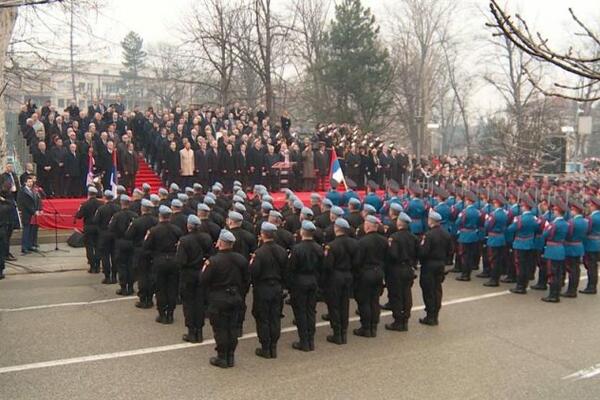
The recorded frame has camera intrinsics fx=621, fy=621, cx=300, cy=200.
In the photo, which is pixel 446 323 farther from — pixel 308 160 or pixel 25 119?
pixel 25 119

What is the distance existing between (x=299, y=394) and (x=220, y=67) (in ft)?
89.1

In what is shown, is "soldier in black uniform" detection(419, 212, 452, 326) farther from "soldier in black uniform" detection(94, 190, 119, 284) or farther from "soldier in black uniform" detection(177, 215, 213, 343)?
"soldier in black uniform" detection(94, 190, 119, 284)

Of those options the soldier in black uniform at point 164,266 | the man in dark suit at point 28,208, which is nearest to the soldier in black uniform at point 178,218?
the soldier in black uniform at point 164,266

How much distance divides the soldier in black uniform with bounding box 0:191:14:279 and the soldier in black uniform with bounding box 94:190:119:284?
6.43ft

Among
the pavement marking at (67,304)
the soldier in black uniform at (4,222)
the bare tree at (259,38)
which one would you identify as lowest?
the pavement marking at (67,304)

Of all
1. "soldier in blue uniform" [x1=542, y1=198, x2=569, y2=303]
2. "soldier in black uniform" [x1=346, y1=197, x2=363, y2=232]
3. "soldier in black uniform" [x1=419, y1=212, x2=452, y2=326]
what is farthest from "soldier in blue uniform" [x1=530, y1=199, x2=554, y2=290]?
"soldier in black uniform" [x1=346, y1=197, x2=363, y2=232]

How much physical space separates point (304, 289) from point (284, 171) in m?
12.6

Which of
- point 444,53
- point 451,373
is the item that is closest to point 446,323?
point 451,373

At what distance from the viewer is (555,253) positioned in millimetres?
11734

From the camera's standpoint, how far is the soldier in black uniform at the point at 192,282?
859 cm

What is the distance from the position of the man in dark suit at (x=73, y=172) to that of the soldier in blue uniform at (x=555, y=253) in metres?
12.0

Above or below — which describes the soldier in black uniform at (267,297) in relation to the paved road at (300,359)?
above

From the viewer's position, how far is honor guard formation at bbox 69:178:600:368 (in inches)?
317

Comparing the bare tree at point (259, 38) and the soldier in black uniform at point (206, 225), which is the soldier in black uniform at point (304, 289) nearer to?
the soldier in black uniform at point (206, 225)
